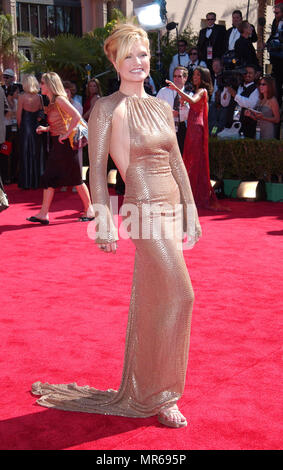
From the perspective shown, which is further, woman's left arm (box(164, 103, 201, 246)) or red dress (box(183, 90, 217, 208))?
red dress (box(183, 90, 217, 208))

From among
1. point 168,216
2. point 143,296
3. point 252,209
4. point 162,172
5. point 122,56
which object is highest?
point 122,56

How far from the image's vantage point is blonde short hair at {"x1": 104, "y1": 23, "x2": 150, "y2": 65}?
122 inches

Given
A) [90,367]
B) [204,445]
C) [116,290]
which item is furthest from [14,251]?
[204,445]

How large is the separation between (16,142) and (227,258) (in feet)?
26.1

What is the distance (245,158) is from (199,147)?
77.9 inches

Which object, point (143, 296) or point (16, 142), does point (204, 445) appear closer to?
point (143, 296)

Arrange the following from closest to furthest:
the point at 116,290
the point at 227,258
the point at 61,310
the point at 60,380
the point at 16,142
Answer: the point at 60,380 → the point at 61,310 → the point at 116,290 → the point at 227,258 → the point at 16,142

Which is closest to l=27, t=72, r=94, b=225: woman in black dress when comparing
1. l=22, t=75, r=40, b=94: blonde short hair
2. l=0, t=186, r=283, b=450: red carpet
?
l=0, t=186, r=283, b=450: red carpet

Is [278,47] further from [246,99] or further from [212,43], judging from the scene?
[212,43]

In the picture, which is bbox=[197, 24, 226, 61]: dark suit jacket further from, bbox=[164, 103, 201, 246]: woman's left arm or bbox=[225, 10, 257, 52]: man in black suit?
bbox=[164, 103, 201, 246]: woman's left arm

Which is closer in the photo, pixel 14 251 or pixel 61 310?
pixel 61 310

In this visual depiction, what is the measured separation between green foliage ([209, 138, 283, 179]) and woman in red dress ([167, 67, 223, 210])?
5.43 feet

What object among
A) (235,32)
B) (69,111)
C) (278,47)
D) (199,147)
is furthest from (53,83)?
(235,32)

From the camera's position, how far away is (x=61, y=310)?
494cm
